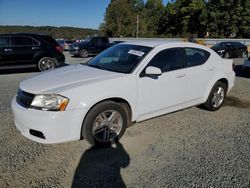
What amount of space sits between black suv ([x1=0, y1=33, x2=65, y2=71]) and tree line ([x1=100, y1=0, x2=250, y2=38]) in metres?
40.6

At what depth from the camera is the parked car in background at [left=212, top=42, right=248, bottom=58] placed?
17922 mm

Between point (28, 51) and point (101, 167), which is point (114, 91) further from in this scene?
point (28, 51)

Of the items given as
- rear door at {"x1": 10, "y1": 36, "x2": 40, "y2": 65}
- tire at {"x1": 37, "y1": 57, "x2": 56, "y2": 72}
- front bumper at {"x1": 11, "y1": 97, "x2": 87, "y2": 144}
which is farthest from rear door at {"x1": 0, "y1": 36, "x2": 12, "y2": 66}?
front bumper at {"x1": 11, "y1": 97, "x2": 87, "y2": 144}

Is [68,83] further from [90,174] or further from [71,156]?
[90,174]

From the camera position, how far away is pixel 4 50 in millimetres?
9844

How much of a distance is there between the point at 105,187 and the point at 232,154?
77.2 inches

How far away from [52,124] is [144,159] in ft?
4.39

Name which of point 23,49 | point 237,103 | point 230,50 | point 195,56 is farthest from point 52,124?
point 230,50

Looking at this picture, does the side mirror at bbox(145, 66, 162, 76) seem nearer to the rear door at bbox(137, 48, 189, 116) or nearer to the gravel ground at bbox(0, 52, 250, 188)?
the rear door at bbox(137, 48, 189, 116)

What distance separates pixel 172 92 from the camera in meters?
4.40

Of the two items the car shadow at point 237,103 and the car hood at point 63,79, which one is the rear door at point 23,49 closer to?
the car hood at point 63,79

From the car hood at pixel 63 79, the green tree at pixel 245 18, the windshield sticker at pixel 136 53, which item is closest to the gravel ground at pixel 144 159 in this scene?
the car hood at pixel 63 79

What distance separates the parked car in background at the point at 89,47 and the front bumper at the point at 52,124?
1541 centimetres

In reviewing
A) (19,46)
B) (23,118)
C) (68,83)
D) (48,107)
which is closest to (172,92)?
(68,83)
